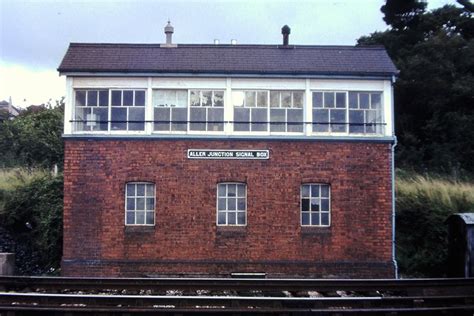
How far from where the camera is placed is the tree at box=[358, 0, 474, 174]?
26.9 meters

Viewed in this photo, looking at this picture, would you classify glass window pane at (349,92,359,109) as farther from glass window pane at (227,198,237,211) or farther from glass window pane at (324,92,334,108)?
glass window pane at (227,198,237,211)

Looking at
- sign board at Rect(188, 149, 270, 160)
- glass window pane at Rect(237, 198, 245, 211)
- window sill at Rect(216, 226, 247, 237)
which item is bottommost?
window sill at Rect(216, 226, 247, 237)

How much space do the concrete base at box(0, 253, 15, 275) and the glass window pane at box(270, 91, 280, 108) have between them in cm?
790

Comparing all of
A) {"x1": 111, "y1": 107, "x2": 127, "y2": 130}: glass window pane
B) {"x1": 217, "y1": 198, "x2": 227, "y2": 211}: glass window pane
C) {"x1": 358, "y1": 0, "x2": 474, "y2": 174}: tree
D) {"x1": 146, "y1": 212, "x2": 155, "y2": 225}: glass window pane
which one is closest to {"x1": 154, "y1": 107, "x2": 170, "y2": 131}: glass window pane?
{"x1": 111, "y1": 107, "x2": 127, "y2": 130}: glass window pane

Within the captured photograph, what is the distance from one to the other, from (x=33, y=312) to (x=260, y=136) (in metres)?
7.92

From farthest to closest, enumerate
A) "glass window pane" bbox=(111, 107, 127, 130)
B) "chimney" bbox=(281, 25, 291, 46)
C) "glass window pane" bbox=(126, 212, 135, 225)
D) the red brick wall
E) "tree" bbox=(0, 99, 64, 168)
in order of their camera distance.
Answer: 1. "tree" bbox=(0, 99, 64, 168)
2. "chimney" bbox=(281, 25, 291, 46)
3. "glass window pane" bbox=(111, 107, 127, 130)
4. "glass window pane" bbox=(126, 212, 135, 225)
5. the red brick wall

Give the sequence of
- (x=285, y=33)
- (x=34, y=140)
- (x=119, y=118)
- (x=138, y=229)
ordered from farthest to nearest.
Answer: (x=34, y=140) → (x=285, y=33) → (x=119, y=118) → (x=138, y=229)

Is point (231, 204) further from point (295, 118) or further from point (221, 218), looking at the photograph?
point (295, 118)

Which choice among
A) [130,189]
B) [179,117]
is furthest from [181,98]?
[130,189]

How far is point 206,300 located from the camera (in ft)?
29.7

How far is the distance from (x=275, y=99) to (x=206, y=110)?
6.38 ft

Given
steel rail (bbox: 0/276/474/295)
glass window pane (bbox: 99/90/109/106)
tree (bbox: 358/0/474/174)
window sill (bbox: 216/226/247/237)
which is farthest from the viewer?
tree (bbox: 358/0/474/174)

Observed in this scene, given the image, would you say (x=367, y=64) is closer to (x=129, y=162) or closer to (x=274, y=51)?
(x=274, y=51)

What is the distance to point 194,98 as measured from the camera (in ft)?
50.4
